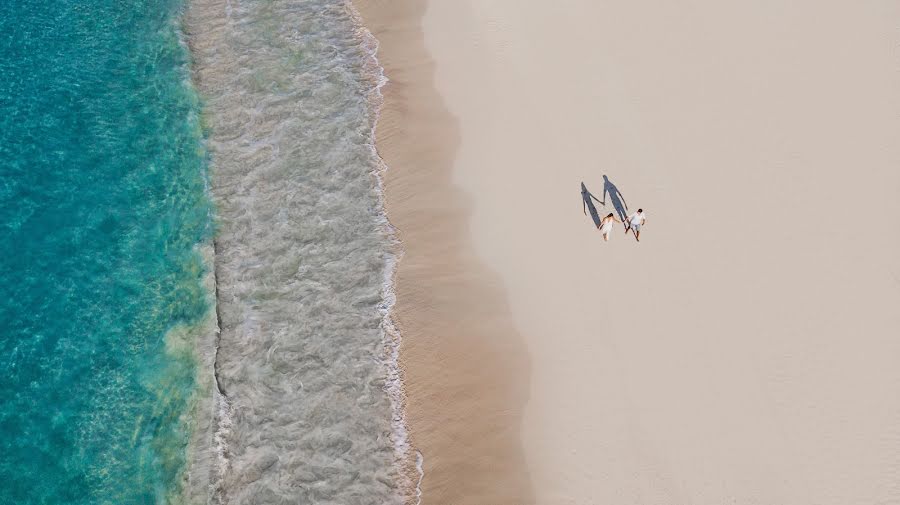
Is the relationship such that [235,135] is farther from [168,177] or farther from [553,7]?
[553,7]

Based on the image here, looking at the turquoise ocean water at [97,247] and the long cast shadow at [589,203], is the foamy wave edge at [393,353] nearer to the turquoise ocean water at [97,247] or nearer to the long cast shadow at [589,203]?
the turquoise ocean water at [97,247]

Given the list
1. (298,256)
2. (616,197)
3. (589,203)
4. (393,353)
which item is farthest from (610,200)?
(298,256)

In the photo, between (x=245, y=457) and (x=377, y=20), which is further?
(x=377, y=20)

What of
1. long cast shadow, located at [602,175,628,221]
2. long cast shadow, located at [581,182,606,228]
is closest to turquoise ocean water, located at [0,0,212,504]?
long cast shadow, located at [581,182,606,228]

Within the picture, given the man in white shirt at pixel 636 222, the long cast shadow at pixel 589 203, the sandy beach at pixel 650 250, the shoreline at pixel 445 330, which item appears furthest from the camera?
the long cast shadow at pixel 589 203

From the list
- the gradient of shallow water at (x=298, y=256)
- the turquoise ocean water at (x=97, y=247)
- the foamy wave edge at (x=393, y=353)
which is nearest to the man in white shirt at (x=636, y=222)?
the foamy wave edge at (x=393, y=353)

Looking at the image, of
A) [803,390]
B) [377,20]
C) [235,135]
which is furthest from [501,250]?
[377,20]
